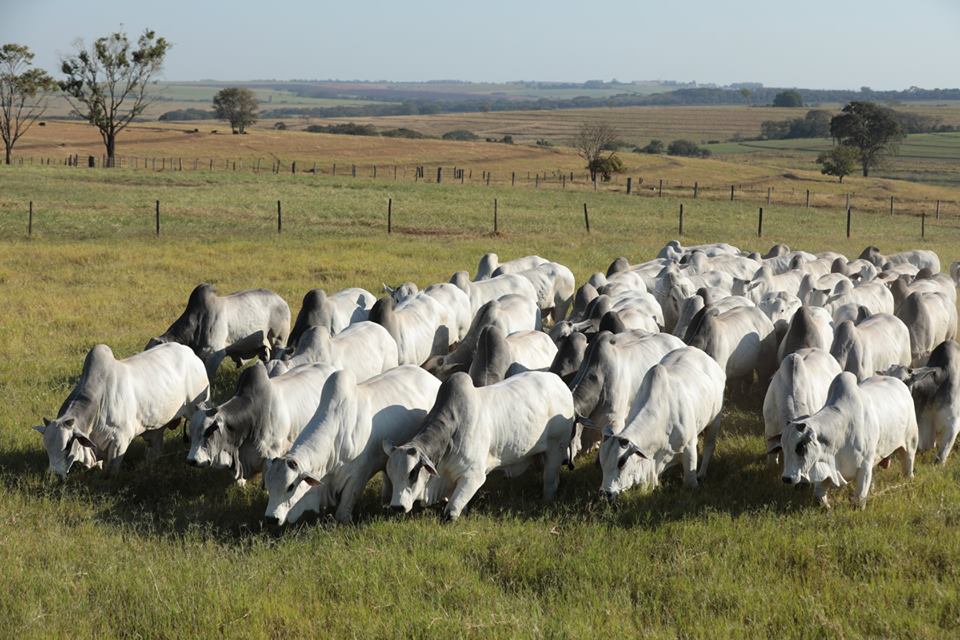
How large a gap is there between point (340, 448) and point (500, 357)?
2362mm

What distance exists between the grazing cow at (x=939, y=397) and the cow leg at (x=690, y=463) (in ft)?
7.92

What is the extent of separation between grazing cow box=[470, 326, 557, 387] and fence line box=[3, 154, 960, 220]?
35122 millimetres

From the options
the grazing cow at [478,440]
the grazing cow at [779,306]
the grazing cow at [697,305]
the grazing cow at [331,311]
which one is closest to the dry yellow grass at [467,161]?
the grazing cow at [779,306]

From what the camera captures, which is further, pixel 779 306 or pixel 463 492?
pixel 779 306

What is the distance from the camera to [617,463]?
27.9 feet

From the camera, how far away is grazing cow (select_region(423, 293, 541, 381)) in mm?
11188

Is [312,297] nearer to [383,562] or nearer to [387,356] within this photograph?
[387,356]

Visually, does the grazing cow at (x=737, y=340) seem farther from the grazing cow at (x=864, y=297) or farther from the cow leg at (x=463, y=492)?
the cow leg at (x=463, y=492)

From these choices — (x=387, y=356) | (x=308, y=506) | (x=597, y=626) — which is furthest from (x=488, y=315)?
(x=597, y=626)

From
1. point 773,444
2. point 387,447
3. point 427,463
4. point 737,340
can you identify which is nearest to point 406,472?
point 427,463

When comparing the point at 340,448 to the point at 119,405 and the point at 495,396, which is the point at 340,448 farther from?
the point at 119,405

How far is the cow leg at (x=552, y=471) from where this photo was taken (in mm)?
9219

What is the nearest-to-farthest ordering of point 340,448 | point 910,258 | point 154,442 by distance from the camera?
point 340,448
point 154,442
point 910,258

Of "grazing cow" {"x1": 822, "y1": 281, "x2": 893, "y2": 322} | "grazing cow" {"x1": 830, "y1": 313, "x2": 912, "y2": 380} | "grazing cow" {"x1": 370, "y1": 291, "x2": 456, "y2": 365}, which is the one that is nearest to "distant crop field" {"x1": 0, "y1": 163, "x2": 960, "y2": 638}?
"grazing cow" {"x1": 830, "y1": 313, "x2": 912, "y2": 380}
